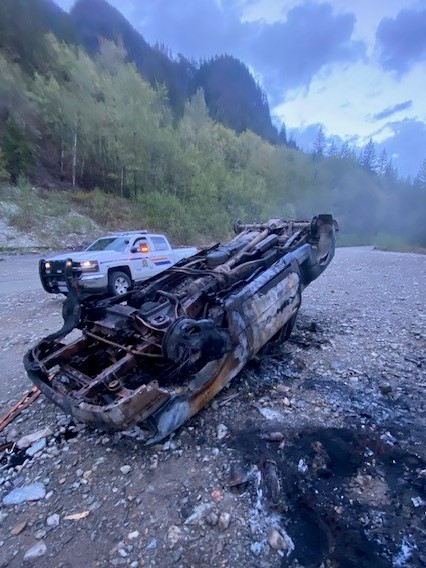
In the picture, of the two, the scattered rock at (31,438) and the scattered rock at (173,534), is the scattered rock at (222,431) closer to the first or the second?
the scattered rock at (173,534)

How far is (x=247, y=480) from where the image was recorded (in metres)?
2.62

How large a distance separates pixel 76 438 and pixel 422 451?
3192 millimetres

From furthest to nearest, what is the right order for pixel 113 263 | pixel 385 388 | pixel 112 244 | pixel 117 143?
1. pixel 117 143
2. pixel 112 244
3. pixel 113 263
4. pixel 385 388

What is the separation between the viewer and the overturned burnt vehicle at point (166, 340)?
2818 millimetres

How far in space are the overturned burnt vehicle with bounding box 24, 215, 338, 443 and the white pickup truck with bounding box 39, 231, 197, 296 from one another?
2896mm

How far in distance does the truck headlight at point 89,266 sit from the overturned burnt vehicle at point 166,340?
11.3 feet

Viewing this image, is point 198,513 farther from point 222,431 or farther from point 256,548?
point 222,431

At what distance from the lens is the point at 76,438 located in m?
3.14

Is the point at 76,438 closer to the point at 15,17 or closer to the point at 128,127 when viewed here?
the point at 128,127

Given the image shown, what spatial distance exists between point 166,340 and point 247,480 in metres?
1.29

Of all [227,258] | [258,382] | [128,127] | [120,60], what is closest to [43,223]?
[128,127]

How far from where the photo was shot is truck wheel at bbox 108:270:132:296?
7.81 m

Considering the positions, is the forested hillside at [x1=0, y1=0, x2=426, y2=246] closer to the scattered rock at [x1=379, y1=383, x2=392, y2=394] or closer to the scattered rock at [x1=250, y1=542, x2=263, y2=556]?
the scattered rock at [x1=379, y1=383, x2=392, y2=394]

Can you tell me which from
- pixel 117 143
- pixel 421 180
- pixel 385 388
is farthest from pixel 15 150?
pixel 421 180
